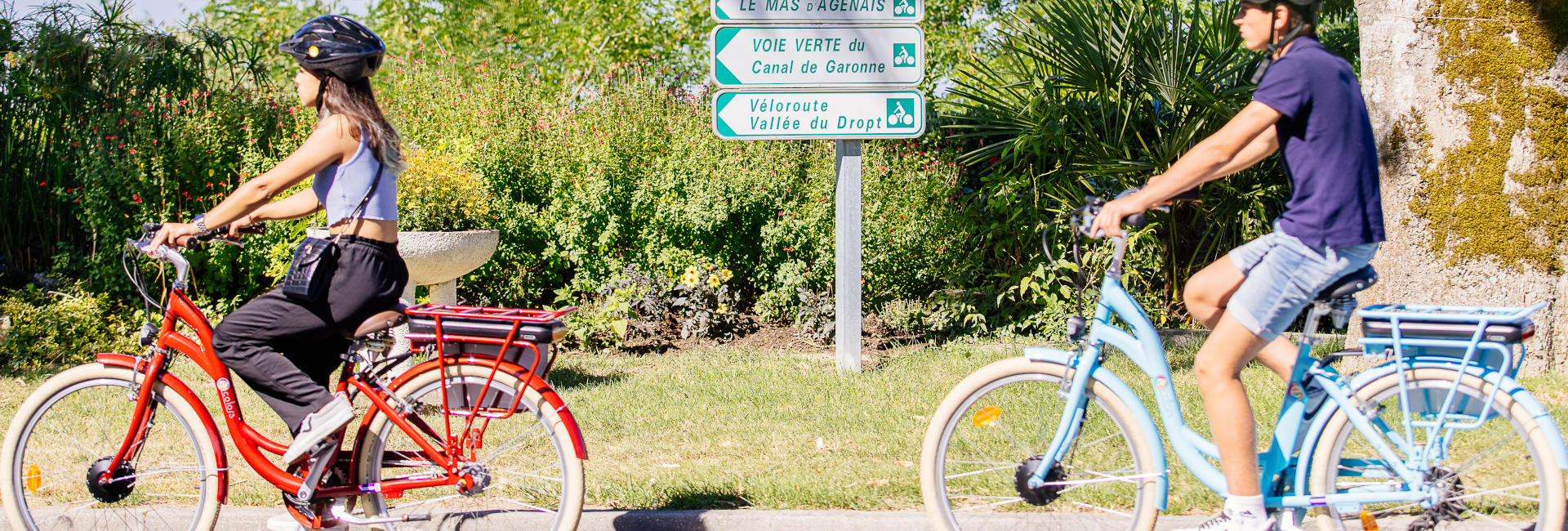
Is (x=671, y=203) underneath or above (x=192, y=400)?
above

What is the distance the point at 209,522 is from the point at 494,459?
93 cm

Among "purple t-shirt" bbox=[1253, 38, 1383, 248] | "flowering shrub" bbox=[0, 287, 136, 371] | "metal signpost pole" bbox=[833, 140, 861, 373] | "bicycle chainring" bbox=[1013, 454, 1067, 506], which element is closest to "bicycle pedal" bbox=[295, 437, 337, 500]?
"bicycle chainring" bbox=[1013, 454, 1067, 506]

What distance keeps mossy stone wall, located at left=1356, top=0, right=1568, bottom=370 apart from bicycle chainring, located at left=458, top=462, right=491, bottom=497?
4.74m

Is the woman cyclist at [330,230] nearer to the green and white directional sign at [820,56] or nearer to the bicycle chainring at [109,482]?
the bicycle chainring at [109,482]

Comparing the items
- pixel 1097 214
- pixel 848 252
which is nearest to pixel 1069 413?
pixel 1097 214

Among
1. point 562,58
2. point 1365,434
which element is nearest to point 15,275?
point 562,58

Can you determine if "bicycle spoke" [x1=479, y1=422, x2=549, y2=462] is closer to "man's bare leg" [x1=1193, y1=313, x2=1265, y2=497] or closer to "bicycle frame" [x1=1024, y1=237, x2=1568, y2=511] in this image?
"bicycle frame" [x1=1024, y1=237, x2=1568, y2=511]

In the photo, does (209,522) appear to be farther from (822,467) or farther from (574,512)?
(822,467)

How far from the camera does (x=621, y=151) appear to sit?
805 centimetres

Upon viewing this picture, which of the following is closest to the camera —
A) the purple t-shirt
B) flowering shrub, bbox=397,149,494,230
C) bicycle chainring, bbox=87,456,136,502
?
the purple t-shirt

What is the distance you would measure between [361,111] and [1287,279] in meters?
2.66

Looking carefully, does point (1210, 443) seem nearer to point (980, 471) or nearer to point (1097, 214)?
point (980, 471)

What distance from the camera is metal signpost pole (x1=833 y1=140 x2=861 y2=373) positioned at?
643 centimetres

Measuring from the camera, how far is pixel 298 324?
327cm
